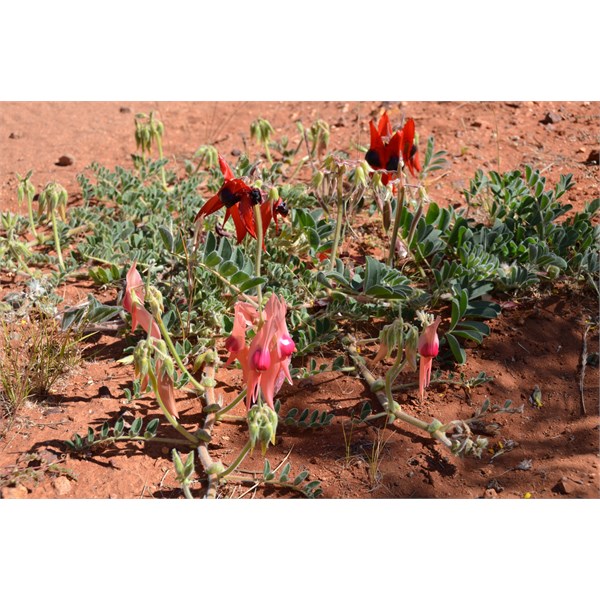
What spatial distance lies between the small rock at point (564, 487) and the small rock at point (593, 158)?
1.98m

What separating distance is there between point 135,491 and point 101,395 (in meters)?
0.43

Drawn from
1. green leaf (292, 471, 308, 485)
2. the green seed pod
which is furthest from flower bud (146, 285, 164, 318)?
green leaf (292, 471, 308, 485)

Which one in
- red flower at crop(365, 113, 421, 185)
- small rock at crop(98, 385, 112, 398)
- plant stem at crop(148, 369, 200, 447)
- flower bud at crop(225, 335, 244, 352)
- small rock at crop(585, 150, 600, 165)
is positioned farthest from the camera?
small rock at crop(585, 150, 600, 165)

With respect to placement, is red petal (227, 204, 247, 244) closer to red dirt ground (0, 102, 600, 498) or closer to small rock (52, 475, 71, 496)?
red dirt ground (0, 102, 600, 498)

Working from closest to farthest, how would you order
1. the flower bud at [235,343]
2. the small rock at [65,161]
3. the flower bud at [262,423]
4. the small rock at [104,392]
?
1. the flower bud at [262,423]
2. the flower bud at [235,343]
3. the small rock at [104,392]
4. the small rock at [65,161]

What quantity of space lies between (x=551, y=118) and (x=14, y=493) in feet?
10.3

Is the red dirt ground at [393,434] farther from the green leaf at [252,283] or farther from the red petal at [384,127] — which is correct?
the red petal at [384,127]

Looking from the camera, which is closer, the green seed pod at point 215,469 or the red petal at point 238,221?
the green seed pod at point 215,469

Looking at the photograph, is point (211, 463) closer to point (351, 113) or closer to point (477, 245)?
point (477, 245)

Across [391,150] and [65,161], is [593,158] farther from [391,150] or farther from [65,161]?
[65,161]

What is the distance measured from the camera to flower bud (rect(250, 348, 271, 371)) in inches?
76.9

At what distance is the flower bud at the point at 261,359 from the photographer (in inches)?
76.9

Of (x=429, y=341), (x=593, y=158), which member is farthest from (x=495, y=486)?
(x=593, y=158)

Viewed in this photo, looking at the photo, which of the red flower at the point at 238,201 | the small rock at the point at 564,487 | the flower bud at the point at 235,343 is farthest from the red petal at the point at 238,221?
the small rock at the point at 564,487
